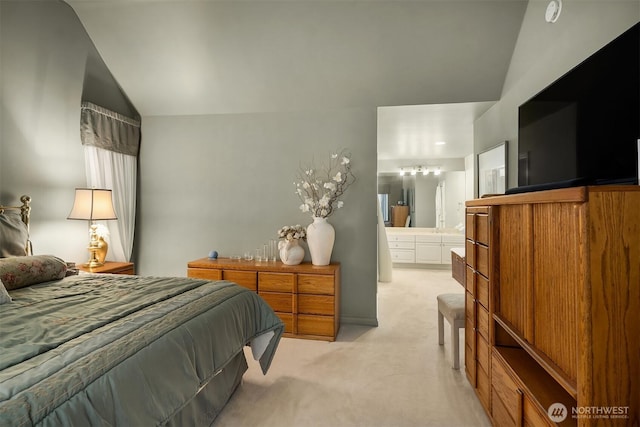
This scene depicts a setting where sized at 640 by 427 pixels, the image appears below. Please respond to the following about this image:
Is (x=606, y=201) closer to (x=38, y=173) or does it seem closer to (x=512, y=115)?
(x=512, y=115)

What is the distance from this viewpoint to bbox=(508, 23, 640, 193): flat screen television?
1.44 meters

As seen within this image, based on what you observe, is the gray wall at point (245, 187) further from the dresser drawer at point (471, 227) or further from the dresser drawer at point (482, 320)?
the dresser drawer at point (482, 320)

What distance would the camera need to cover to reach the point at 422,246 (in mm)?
6371

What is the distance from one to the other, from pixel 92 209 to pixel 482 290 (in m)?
3.31

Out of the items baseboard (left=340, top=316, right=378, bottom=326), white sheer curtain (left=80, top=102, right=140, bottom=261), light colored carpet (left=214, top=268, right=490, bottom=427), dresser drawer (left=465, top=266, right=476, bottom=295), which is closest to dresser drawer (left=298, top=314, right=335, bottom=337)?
light colored carpet (left=214, top=268, right=490, bottom=427)

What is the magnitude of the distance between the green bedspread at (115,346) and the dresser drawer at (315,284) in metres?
1.03

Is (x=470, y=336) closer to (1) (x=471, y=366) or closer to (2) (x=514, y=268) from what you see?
(1) (x=471, y=366)

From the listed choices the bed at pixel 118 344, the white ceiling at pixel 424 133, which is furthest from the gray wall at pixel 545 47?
the bed at pixel 118 344

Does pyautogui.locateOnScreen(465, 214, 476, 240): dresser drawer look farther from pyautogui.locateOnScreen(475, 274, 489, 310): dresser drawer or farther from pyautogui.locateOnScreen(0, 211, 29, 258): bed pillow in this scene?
pyautogui.locateOnScreen(0, 211, 29, 258): bed pillow

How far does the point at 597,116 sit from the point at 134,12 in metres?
3.71

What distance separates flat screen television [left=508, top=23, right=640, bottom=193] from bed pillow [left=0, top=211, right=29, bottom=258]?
131 inches

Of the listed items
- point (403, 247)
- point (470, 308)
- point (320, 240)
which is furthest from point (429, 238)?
point (470, 308)

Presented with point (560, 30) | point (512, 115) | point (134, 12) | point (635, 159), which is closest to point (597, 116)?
point (635, 159)

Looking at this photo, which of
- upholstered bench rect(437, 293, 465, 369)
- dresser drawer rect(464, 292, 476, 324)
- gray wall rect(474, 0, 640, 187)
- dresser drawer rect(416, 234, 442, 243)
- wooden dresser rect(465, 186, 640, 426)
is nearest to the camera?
wooden dresser rect(465, 186, 640, 426)
